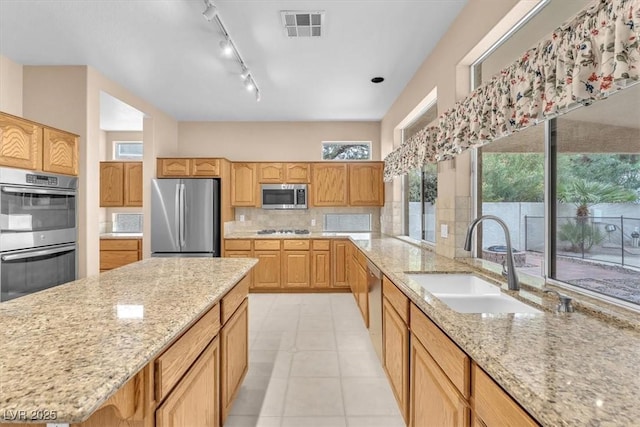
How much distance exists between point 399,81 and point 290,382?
3.28m

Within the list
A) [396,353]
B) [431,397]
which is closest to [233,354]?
[396,353]

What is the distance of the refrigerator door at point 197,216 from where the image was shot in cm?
448

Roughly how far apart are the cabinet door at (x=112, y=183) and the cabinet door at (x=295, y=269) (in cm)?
286

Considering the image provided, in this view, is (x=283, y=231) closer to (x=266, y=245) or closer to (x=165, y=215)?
(x=266, y=245)

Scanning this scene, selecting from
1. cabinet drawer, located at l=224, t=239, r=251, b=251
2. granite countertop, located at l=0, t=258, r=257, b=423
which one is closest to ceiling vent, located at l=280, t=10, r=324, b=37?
granite countertop, located at l=0, t=258, r=257, b=423

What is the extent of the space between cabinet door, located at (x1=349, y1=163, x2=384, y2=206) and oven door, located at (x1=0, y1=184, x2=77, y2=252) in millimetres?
3619

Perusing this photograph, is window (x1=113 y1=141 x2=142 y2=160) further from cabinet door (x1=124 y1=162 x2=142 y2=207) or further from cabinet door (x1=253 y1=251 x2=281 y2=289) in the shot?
cabinet door (x1=253 y1=251 x2=281 y2=289)

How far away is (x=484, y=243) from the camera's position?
239 cm

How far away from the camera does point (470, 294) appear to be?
1950 mm

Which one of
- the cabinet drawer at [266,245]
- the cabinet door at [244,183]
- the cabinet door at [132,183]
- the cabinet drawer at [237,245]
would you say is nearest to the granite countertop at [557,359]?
the cabinet drawer at [266,245]

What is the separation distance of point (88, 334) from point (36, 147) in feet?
8.65

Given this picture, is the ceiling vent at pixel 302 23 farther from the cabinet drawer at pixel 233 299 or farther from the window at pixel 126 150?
the window at pixel 126 150

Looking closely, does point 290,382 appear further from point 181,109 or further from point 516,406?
point 181,109

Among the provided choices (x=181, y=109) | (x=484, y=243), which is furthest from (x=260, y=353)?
(x=181, y=109)
